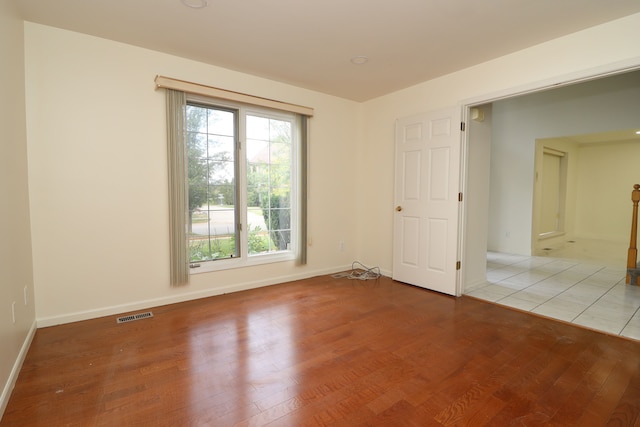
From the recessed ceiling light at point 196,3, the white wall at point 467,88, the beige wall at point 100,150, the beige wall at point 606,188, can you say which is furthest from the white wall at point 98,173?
the beige wall at point 606,188

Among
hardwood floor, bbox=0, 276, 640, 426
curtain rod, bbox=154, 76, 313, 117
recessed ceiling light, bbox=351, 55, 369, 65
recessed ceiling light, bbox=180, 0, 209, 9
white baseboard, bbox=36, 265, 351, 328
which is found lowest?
hardwood floor, bbox=0, 276, 640, 426

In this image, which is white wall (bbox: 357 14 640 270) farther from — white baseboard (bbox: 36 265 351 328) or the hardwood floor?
the hardwood floor

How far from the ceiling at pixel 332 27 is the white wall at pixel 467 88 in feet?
0.38

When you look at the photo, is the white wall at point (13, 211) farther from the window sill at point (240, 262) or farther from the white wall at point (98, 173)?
the window sill at point (240, 262)

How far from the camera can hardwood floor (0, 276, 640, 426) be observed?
5.40ft

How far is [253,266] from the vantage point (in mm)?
3824

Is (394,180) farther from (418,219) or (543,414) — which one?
(543,414)

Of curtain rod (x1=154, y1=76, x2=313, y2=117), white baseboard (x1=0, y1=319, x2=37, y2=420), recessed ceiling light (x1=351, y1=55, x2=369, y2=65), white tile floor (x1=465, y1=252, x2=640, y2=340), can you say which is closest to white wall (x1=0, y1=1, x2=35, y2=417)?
white baseboard (x1=0, y1=319, x2=37, y2=420)

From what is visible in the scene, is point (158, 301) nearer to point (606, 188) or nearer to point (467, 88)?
point (467, 88)

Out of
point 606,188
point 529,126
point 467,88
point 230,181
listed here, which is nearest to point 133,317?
point 230,181

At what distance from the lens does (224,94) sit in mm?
3355

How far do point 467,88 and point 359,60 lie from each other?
4.18 ft

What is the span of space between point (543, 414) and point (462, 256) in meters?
2.08

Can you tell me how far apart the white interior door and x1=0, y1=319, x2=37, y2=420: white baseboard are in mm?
3731
